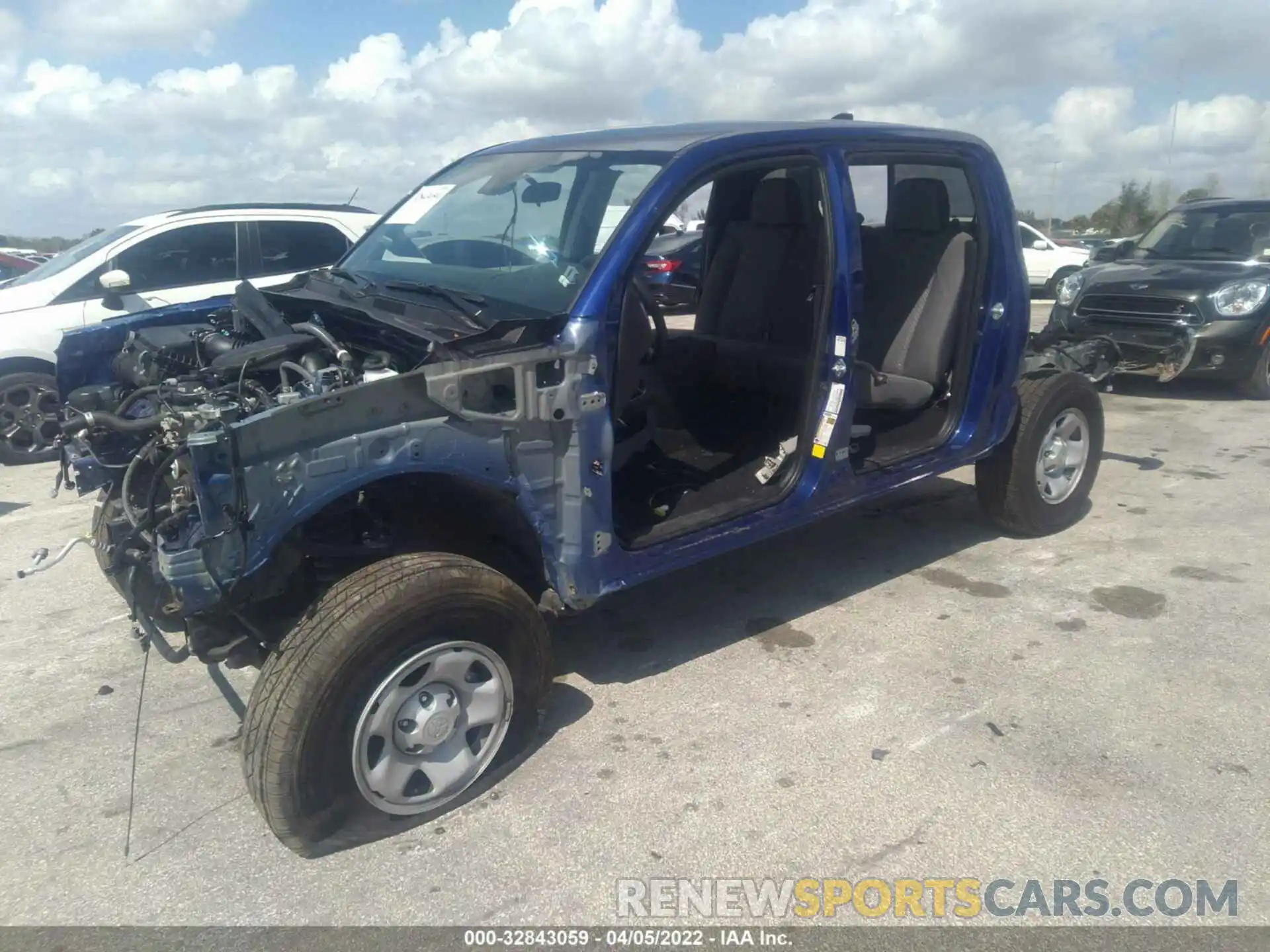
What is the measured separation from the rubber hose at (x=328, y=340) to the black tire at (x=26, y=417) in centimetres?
479

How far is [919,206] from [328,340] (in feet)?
9.88

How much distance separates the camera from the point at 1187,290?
8.41m

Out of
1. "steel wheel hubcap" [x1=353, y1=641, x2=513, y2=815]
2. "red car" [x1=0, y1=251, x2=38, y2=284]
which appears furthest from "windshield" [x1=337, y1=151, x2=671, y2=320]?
"red car" [x1=0, y1=251, x2=38, y2=284]

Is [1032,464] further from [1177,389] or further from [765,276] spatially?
[1177,389]

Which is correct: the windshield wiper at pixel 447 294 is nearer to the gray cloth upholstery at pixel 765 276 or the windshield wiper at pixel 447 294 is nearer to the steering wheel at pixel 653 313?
the steering wheel at pixel 653 313

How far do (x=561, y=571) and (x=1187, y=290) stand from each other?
7.52 meters

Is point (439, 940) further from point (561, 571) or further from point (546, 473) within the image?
point (546, 473)

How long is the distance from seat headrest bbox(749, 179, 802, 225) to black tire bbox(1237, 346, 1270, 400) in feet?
19.7

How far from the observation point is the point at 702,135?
3.61 meters

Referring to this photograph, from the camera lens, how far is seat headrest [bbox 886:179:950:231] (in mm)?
4684

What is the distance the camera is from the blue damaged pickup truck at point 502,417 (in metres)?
2.71

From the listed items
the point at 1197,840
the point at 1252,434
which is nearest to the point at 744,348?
the point at 1197,840

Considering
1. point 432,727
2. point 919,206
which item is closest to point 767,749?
point 432,727

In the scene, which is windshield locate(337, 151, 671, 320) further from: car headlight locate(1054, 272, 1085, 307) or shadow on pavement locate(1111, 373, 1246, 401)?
car headlight locate(1054, 272, 1085, 307)
